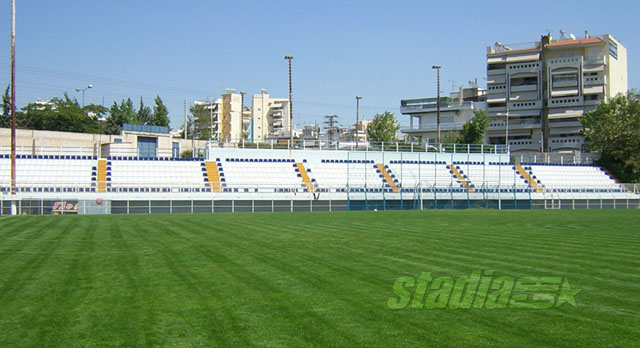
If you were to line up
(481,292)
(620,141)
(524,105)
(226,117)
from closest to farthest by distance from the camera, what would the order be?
(481,292) < (620,141) < (524,105) < (226,117)

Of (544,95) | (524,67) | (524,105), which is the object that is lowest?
(524,105)

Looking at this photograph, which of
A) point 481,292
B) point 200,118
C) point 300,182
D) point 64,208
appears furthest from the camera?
point 200,118

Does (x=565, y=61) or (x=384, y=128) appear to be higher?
(x=565, y=61)

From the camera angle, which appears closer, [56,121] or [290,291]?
[290,291]

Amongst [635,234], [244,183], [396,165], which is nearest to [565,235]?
[635,234]

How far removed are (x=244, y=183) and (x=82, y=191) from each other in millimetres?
11476

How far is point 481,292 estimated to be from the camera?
29.9 feet

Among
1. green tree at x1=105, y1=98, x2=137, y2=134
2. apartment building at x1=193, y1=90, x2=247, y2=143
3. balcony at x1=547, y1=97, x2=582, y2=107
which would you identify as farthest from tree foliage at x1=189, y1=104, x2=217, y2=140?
balcony at x1=547, y1=97, x2=582, y2=107

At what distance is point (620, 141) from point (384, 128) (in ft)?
113

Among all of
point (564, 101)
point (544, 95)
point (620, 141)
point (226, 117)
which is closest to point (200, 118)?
point (226, 117)

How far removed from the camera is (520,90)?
97438 millimetres

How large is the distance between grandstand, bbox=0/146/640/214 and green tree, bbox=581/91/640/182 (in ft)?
13.4

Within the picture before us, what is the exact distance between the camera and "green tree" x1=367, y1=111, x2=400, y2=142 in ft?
287

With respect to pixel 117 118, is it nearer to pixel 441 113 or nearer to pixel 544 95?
pixel 441 113
